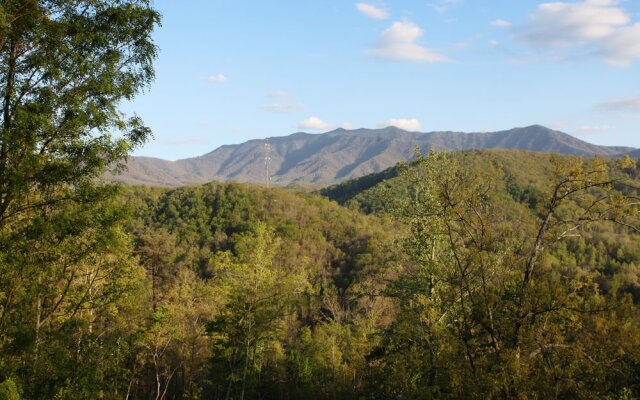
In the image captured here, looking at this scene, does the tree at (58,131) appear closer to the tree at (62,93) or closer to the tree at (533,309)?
the tree at (62,93)

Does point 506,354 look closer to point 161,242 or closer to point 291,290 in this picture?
point 291,290

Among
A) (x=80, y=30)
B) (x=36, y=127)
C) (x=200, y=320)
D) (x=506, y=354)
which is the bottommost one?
(x=200, y=320)

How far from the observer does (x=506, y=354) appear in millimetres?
7867

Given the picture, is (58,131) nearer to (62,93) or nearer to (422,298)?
(62,93)

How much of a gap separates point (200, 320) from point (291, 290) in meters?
7.89

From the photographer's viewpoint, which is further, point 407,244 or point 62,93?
point 407,244

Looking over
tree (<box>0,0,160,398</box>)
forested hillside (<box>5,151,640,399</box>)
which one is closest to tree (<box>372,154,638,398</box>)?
forested hillside (<box>5,151,640,399</box>)

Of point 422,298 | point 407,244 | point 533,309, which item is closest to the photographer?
point 533,309

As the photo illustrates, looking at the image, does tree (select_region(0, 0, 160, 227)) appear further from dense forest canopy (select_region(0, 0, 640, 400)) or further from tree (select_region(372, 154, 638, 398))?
tree (select_region(372, 154, 638, 398))

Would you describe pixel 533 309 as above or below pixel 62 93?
below

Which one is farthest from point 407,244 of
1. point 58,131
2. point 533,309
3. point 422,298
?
point 58,131

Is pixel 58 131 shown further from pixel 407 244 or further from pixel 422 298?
pixel 407 244

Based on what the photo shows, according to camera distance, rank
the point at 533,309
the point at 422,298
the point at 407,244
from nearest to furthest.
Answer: the point at 533,309, the point at 422,298, the point at 407,244

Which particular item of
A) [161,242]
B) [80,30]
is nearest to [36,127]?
[80,30]
